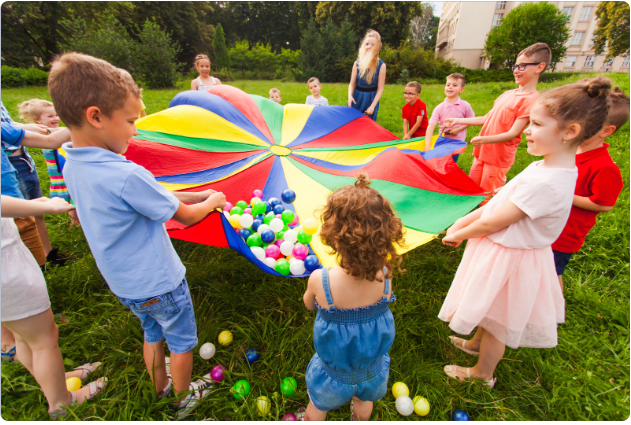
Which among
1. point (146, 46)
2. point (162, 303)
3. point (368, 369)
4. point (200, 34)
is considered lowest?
point (368, 369)

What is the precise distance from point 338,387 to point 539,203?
3.83 feet

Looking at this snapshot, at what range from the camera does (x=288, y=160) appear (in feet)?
10.2

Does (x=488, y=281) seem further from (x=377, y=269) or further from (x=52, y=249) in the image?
(x=52, y=249)

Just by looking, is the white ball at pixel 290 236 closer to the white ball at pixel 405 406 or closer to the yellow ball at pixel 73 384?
the white ball at pixel 405 406

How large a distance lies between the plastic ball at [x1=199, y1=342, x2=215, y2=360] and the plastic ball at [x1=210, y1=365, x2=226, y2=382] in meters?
0.12

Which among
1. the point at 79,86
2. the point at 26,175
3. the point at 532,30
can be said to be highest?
the point at 532,30

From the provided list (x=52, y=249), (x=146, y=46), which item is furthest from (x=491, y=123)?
(x=146, y=46)

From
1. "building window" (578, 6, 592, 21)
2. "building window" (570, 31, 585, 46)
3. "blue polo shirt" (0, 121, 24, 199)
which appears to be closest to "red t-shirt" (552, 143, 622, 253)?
"blue polo shirt" (0, 121, 24, 199)

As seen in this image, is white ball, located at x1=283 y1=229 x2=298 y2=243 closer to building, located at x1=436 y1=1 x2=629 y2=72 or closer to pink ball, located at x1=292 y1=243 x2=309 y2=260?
pink ball, located at x1=292 y1=243 x2=309 y2=260

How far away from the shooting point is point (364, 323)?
124cm

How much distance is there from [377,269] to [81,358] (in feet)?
6.44

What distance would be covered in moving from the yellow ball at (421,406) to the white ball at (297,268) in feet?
3.10

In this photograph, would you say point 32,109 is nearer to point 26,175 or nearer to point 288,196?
point 26,175

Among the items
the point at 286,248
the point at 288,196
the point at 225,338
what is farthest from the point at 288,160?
the point at 225,338
